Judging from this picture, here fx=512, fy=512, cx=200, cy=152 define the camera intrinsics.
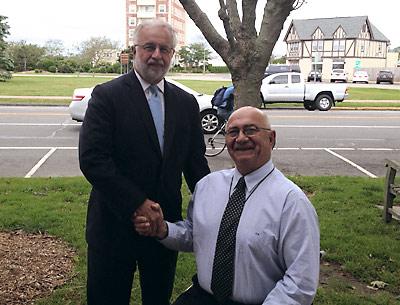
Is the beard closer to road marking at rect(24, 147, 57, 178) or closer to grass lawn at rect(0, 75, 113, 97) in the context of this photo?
road marking at rect(24, 147, 57, 178)

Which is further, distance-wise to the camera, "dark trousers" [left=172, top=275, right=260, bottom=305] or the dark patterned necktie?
"dark trousers" [left=172, top=275, right=260, bottom=305]

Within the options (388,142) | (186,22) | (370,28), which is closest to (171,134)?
(388,142)

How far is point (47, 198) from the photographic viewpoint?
620 cm

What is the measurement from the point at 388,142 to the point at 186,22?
294 ft

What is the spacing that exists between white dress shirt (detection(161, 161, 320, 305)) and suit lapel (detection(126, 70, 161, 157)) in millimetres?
408

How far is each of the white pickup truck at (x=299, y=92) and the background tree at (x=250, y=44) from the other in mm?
15843

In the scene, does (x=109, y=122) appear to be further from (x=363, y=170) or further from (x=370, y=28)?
(x=370, y=28)

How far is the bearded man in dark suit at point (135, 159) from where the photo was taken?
8.00 feet

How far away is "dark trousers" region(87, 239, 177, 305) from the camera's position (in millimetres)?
2656

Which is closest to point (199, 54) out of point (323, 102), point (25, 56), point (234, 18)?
point (25, 56)

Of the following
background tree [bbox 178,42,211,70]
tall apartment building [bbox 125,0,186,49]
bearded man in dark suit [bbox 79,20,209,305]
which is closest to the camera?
bearded man in dark suit [bbox 79,20,209,305]

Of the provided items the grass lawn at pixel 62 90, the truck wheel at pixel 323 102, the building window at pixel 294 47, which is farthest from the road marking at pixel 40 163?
the building window at pixel 294 47

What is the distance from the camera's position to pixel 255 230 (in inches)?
89.6

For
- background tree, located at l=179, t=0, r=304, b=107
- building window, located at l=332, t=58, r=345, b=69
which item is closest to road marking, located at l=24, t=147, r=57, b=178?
background tree, located at l=179, t=0, r=304, b=107
